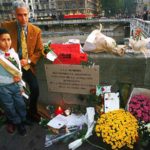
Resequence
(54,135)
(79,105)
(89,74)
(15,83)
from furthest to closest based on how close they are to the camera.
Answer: (79,105), (89,74), (54,135), (15,83)

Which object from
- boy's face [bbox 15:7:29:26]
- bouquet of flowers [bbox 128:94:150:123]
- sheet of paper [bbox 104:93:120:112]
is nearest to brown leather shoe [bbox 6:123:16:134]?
sheet of paper [bbox 104:93:120:112]

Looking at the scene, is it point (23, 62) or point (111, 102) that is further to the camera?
point (111, 102)

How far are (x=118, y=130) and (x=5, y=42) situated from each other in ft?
5.95

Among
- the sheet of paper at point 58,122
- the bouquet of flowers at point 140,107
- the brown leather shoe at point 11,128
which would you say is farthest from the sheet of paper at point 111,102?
the brown leather shoe at point 11,128

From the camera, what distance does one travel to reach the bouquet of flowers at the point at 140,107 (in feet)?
10.3

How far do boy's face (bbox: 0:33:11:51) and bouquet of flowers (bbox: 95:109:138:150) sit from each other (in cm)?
157

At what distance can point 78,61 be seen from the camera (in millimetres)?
3482

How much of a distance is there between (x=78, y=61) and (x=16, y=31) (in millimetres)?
1011

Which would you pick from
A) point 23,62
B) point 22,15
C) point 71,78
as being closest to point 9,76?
point 23,62

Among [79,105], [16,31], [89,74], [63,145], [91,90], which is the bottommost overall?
[63,145]

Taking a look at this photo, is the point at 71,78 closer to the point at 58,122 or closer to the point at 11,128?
the point at 58,122

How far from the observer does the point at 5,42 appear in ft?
9.57

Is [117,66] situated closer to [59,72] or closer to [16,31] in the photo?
[59,72]

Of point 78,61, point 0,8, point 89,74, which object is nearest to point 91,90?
point 89,74
